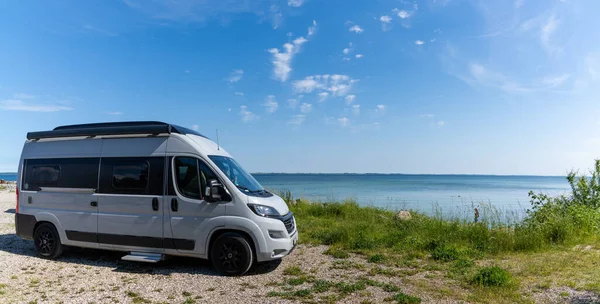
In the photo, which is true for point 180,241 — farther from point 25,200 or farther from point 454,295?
point 454,295

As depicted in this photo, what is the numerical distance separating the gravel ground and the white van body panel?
437 mm

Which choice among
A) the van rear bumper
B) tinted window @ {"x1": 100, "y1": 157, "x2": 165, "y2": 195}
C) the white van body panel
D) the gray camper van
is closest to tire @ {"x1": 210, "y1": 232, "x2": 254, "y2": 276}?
the gray camper van

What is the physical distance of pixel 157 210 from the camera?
21.6 ft

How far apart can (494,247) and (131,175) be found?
848 centimetres

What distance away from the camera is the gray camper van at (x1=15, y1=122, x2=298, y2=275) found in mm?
6305

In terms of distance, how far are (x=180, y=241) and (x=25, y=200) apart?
13.8ft

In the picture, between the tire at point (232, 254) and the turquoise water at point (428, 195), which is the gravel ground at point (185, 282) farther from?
the turquoise water at point (428, 195)

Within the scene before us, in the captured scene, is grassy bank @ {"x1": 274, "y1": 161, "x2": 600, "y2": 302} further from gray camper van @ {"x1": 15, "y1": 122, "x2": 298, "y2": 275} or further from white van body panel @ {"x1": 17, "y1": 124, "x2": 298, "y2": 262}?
gray camper van @ {"x1": 15, "y1": 122, "x2": 298, "y2": 275}

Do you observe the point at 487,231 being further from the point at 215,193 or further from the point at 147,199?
the point at 147,199

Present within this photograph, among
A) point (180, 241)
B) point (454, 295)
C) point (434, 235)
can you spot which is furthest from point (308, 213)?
point (454, 295)

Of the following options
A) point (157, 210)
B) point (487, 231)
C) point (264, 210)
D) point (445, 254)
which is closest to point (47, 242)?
point (157, 210)

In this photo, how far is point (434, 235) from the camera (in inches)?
369

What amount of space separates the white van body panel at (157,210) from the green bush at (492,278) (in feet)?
11.0

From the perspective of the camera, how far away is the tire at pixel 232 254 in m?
6.25
